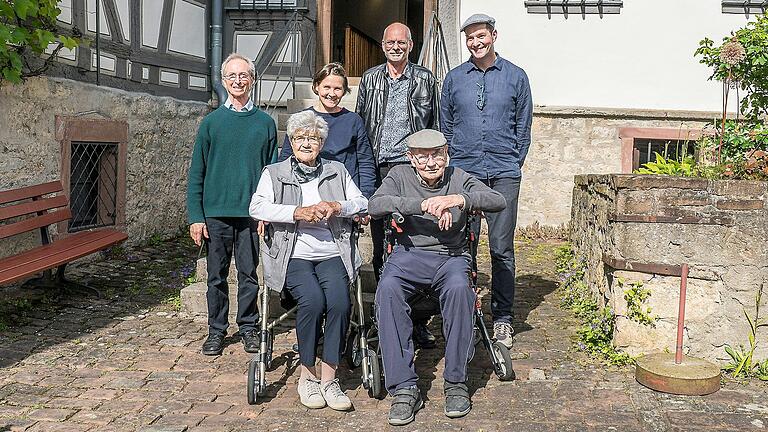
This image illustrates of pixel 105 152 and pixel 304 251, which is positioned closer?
pixel 304 251

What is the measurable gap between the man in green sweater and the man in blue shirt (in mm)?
1159

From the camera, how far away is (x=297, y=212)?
4.41m

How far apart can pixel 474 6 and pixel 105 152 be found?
4634 millimetres

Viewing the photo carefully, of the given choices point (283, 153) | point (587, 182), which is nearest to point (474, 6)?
point (587, 182)

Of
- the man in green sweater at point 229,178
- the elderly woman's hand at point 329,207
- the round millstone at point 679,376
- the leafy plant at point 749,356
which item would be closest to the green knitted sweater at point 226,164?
the man in green sweater at point 229,178

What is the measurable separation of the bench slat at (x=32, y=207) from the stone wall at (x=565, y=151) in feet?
17.8

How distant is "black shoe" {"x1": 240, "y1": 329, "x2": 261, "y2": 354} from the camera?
5.16 metres

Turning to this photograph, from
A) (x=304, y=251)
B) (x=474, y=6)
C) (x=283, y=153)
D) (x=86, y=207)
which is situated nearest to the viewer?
(x=304, y=251)

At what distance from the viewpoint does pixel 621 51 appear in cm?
1004

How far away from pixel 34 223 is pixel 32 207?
14cm

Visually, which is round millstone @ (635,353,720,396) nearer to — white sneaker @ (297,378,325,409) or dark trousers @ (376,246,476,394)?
dark trousers @ (376,246,476,394)

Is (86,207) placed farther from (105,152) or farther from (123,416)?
(123,416)

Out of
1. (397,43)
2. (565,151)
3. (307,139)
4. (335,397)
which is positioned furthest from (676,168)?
(565,151)

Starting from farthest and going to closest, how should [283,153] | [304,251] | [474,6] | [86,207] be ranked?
[474,6]
[86,207]
[283,153]
[304,251]
